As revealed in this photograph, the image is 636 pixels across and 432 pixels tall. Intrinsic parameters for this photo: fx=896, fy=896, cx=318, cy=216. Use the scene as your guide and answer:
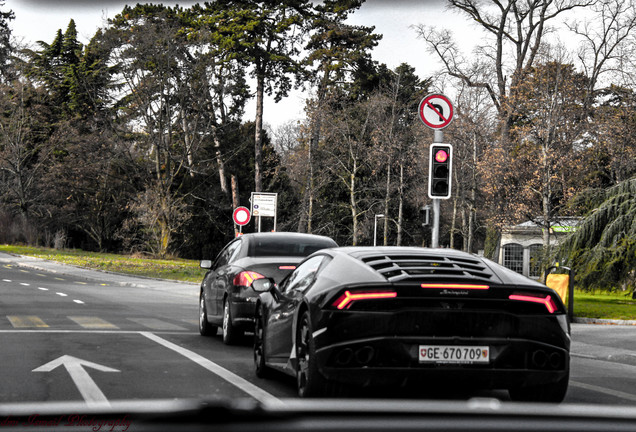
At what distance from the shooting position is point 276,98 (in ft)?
184

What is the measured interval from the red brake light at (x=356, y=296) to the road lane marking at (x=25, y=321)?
351 inches

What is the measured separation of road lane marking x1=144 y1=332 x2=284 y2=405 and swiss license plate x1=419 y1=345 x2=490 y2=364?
1.27 meters

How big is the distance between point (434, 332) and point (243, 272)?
5836 mm

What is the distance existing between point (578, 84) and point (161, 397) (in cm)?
4263

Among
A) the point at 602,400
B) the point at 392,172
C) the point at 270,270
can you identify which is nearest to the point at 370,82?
the point at 392,172

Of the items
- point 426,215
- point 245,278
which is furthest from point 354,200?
point 245,278

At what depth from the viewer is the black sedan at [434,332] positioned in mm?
6652

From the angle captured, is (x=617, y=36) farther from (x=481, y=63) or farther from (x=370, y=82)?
(x=370, y=82)

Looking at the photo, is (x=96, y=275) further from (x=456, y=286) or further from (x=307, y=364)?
(x=456, y=286)

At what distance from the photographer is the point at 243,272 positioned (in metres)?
12.2

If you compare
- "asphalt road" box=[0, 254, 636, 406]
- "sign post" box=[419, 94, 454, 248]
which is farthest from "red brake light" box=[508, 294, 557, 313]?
"sign post" box=[419, 94, 454, 248]

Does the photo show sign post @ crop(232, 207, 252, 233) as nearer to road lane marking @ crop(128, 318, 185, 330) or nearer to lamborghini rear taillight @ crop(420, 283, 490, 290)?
road lane marking @ crop(128, 318, 185, 330)

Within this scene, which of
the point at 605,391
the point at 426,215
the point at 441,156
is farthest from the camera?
the point at 426,215

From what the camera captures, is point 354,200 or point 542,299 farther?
point 354,200
